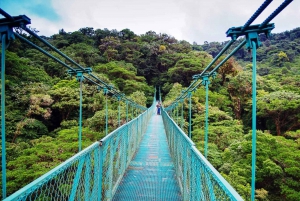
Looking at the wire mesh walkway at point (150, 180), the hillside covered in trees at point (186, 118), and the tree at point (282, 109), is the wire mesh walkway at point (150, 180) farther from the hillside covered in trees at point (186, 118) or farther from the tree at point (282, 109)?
the tree at point (282, 109)

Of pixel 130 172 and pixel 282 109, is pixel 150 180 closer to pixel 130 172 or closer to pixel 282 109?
pixel 130 172

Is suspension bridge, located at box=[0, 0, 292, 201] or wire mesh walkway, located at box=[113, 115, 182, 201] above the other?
suspension bridge, located at box=[0, 0, 292, 201]

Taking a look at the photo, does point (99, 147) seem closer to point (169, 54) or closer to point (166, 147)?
point (166, 147)

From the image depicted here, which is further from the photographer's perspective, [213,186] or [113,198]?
[113,198]

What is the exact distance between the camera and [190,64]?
19.1 metres

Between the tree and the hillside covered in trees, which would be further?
the tree

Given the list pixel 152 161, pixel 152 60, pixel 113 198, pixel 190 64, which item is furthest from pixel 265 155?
pixel 152 60

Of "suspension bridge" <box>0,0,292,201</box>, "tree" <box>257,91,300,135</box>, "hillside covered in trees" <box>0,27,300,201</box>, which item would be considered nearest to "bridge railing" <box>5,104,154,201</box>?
"suspension bridge" <box>0,0,292,201</box>

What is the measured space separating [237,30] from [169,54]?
81.9 feet

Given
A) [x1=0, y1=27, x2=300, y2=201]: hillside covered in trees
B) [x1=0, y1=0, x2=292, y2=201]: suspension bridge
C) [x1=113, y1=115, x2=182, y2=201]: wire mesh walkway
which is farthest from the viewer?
[x1=0, y1=27, x2=300, y2=201]: hillside covered in trees

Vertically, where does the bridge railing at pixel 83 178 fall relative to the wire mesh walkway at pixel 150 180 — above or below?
above

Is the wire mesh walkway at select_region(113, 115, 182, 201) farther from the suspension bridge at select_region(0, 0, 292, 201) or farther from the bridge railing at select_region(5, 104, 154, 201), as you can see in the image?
the bridge railing at select_region(5, 104, 154, 201)

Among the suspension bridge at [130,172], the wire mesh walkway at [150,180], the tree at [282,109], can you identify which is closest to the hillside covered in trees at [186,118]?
the tree at [282,109]

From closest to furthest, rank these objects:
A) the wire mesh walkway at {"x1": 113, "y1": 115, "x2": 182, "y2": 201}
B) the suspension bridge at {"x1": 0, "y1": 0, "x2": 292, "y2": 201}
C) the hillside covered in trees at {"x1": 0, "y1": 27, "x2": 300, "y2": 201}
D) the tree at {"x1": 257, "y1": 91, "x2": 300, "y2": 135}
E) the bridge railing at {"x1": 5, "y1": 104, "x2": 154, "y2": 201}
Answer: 1. the bridge railing at {"x1": 5, "y1": 104, "x2": 154, "y2": 201}
2. the suspension bridge at {"x1": 0, "y1": 0, "x2": 292, "y2": 201}
3. the wire mesh walkway at {"x1": 113, "y1": 115, "x2": 182, "y2": 201}
4. the hillside covered in trees at {"x1": 0, "y1": 27, "x2": 300, "y2": 201}
5. the tree at {"x1": 257, "y1": 91, "x2": 300, "y2": 135}
